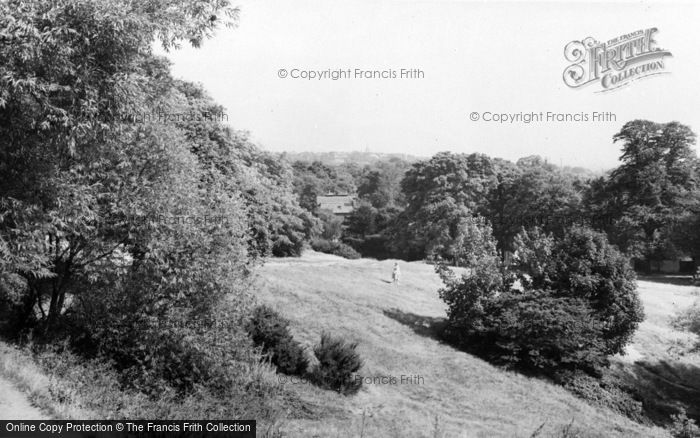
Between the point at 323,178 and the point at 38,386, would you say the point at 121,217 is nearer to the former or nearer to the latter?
the point at 38,386

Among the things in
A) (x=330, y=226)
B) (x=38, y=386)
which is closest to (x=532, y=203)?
(x=330, y=226)

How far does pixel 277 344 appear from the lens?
15.6 meters

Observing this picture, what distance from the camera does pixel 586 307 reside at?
21.9 metres

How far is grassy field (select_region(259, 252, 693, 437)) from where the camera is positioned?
45.2 ft

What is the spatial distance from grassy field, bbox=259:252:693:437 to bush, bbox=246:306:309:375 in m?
0.74

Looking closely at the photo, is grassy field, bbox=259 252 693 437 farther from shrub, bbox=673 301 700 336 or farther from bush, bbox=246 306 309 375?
shrub, bbox=673 301 700 336

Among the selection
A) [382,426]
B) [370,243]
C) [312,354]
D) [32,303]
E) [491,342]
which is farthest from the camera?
[370,243]

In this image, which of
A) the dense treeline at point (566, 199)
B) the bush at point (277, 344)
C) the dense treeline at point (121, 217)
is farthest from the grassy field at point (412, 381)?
the dense treeline at point (566, 199)

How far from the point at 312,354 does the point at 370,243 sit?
162 feet

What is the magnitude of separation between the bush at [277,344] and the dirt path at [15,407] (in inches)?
288

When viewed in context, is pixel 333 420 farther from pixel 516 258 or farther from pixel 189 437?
pixel 516 258

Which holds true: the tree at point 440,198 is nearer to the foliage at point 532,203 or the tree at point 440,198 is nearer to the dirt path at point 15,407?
the foliage at point 532,203

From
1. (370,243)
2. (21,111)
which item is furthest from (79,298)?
(370,243)

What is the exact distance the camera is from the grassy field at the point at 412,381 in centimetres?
1379
